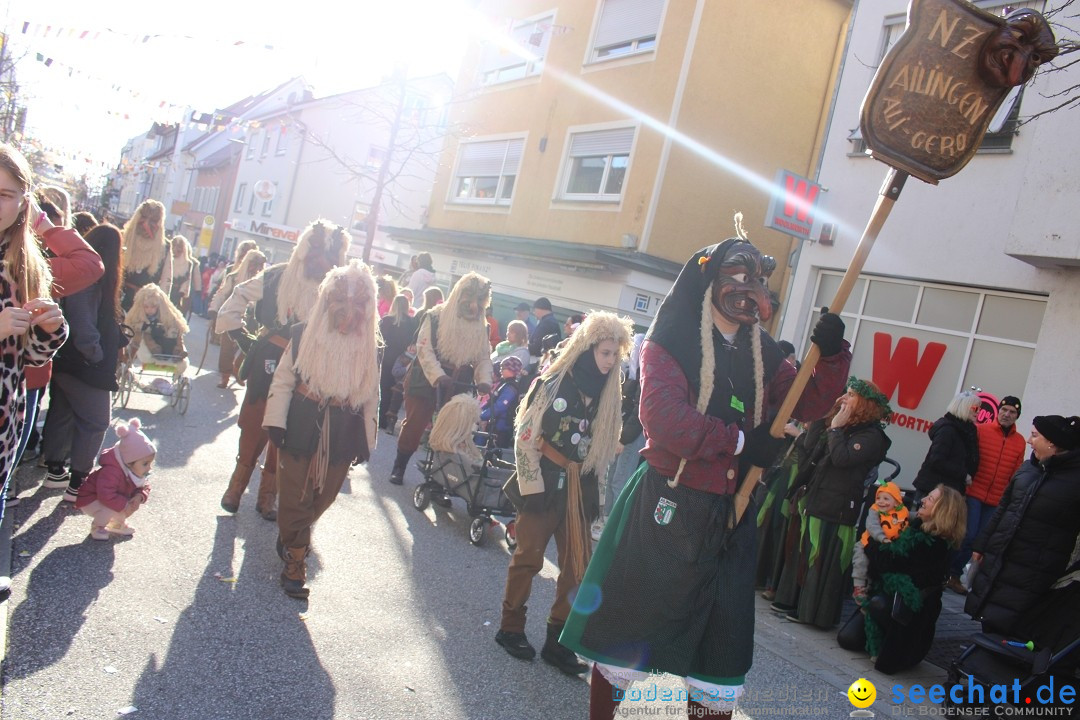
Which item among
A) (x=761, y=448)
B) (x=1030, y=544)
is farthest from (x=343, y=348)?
(x=1030, y=544)

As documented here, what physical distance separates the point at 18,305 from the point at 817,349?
327 cm

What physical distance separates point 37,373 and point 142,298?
4.82 meters

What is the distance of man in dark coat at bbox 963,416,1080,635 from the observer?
515 centimetres

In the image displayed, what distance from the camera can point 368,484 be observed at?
810cm

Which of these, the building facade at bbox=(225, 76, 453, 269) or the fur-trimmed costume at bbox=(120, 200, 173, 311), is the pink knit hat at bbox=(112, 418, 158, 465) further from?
the building facade at bbox=(225, 76, 453, 269)

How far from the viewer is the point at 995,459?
817cm

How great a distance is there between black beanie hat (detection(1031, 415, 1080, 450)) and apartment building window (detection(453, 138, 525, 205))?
15267mm

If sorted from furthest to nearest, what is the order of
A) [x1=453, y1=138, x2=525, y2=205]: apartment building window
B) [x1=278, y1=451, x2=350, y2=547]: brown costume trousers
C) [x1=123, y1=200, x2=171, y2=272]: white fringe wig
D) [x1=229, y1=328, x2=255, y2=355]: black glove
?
[x1=453, y1=138, x2=525, y2=205]: apartment building window
[x1=123, y1=200, x2=171, y2=272]: white fringe wig
[x1=229, y1=328, x2=255, y2=355]: black glove
[x1=278, y1=451, x2=350, y2=547]: brown costume trousers

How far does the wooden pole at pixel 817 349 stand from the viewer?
3.13m

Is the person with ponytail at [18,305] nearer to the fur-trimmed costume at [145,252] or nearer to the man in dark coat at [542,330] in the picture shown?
the fur-trimmed costume at [145,252]

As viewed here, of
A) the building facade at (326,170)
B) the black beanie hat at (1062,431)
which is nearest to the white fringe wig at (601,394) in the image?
the black beanie hat at (1062,431)

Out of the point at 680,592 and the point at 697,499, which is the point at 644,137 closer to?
the point at 697,499

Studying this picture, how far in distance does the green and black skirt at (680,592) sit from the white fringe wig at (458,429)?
4082 mm

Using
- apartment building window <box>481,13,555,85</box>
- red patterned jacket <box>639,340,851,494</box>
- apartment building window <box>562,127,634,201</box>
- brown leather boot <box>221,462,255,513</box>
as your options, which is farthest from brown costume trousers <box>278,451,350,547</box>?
apartment building window <box>481,13,555,85</box>
